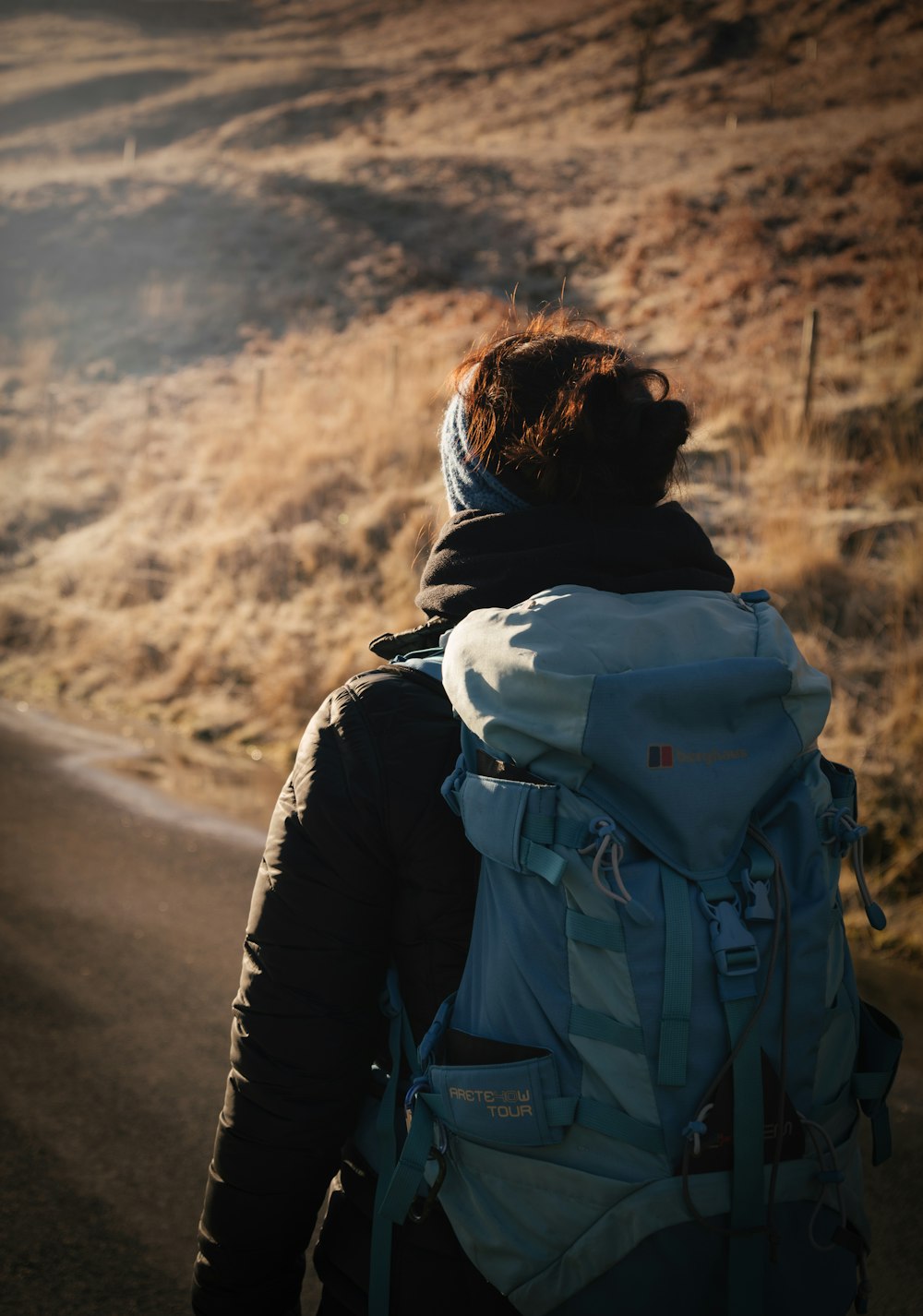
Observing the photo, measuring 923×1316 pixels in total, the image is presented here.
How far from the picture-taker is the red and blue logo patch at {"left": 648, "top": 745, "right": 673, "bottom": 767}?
132 cm

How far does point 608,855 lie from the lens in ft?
4.32

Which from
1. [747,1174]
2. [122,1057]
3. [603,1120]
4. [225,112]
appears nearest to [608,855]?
[603,1120]

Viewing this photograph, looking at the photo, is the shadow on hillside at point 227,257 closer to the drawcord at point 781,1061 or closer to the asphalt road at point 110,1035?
the asphalt road at point 110,1035

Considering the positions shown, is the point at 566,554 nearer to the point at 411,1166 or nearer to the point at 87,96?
the point at 411,1166

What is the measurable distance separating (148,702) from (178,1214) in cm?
686

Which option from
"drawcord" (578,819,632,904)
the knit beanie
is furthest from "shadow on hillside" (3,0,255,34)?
"drawcord" (578,819,632,904)

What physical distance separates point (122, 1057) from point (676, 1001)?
3006mm

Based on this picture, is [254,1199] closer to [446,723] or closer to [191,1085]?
[446,723]

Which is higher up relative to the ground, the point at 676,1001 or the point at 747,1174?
the point at 676,1001

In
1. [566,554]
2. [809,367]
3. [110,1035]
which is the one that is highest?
[809,367]

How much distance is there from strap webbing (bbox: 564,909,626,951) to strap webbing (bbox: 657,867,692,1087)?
61 millimetres

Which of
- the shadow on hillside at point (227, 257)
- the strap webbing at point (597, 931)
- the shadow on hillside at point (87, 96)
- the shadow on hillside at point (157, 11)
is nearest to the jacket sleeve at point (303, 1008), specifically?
the strap webbing at point (597, 931)

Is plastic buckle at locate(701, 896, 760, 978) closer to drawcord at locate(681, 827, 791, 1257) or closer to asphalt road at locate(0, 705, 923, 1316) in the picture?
drawcord at locate(681, 827, 791, 1257)

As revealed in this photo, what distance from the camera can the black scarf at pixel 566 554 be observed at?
5.01 ft
